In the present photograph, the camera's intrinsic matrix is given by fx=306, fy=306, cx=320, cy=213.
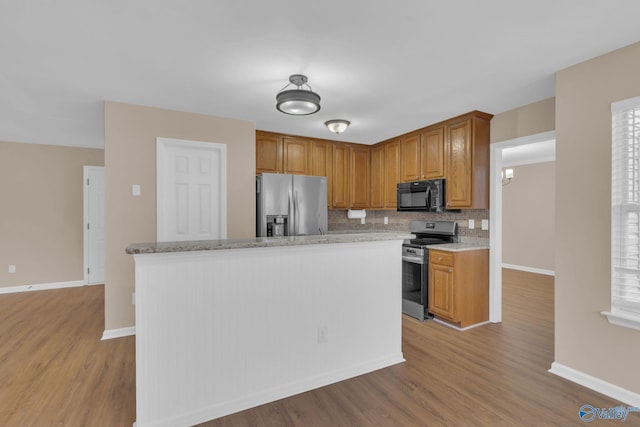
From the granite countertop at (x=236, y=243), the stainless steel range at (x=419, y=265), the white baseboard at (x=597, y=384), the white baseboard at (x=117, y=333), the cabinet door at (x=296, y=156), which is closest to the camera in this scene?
the granite countertop at (x=236, y=243)

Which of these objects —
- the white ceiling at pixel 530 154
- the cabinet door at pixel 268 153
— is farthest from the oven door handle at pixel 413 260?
the white ceiling at pixel 530 154

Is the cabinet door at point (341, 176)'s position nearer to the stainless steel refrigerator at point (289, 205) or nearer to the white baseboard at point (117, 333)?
the stainless steel refrigerator at point (289, 205)

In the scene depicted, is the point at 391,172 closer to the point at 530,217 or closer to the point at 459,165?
the point at 459,165

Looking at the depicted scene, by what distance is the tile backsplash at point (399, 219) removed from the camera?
3.87m

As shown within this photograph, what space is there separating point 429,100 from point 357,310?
2.20 metres

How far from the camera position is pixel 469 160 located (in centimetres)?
355

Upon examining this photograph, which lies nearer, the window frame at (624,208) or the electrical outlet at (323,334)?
the window frame at (624,208)

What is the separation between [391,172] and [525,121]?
1889 mm

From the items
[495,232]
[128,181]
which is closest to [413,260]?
[495,232]

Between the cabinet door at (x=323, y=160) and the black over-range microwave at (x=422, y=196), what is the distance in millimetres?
1082

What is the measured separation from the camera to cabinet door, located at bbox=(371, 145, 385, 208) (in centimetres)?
500

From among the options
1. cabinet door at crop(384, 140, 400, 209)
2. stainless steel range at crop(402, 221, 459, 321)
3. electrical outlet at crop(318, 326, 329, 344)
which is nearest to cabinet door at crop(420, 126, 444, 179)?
cabinet door at crop(384, 140, 400, 209)

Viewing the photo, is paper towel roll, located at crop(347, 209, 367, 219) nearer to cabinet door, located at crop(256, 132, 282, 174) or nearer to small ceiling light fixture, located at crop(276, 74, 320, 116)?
cabinet door, located at crop(256, 132, 282, 174)

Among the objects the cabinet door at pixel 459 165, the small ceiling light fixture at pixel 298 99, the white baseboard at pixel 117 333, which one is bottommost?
the white baseboard at pixel 117 333
